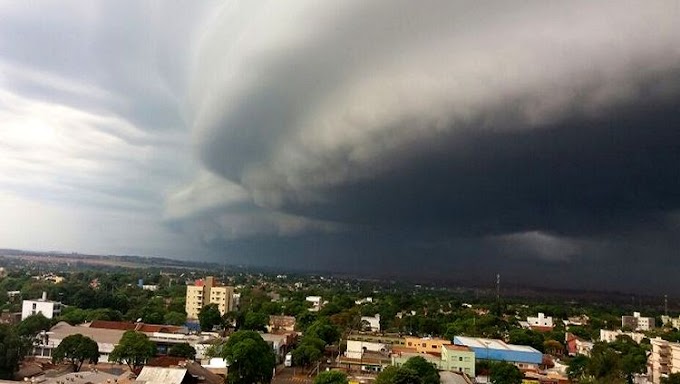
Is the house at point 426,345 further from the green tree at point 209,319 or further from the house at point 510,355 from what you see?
the green tree at point 209,319

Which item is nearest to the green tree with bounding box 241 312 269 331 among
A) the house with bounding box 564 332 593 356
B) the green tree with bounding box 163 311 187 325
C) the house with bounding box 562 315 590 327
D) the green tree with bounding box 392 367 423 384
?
the green tree with bounding box 163 311 187 325

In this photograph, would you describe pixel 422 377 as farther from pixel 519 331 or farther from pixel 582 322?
pixel 582 322

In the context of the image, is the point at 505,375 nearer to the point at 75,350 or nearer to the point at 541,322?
the point at 75,350

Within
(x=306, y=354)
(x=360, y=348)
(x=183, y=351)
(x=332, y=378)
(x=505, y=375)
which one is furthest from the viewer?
(x=360, y=348)

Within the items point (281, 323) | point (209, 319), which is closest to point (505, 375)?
point (209, 319)

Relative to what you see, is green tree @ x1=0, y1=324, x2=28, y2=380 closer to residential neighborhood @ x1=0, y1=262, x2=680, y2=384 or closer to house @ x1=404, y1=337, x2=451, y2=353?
residential neighborhood @ x1=0, y1=262, x2=680, y2=384

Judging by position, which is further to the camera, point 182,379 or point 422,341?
point 422,341

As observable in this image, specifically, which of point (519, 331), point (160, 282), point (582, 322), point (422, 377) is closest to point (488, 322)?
point (519, 331)
